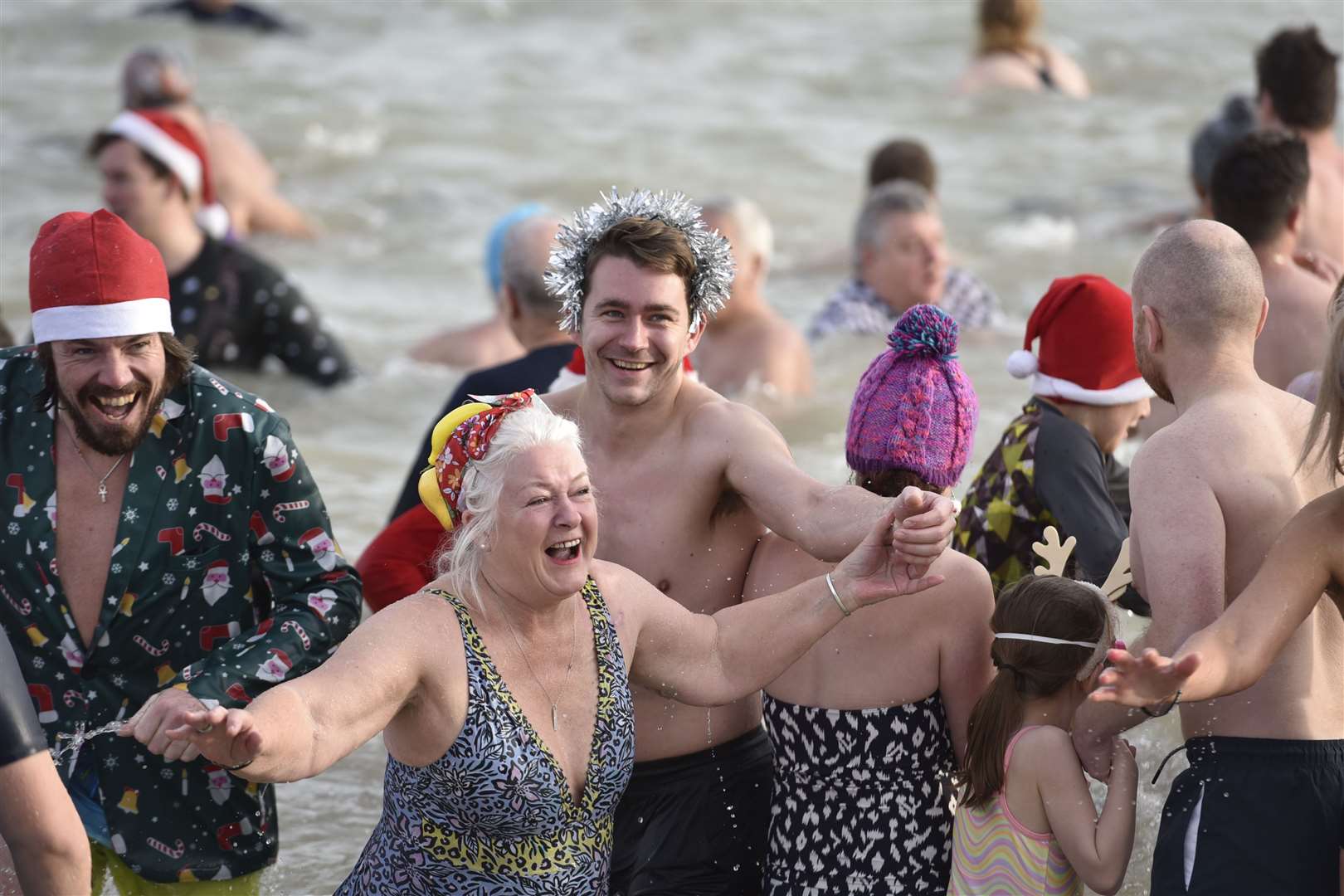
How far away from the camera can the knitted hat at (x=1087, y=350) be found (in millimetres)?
4062

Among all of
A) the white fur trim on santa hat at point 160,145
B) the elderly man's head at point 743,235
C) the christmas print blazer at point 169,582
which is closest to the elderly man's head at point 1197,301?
the christmas print blazer at point 169,582

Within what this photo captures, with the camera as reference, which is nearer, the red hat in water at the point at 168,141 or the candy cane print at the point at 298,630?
the candy cane print at the point at 298,630

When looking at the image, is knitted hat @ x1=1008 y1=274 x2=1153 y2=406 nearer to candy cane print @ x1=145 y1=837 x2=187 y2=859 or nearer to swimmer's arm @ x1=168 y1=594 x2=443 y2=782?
swimmer's arm @ x1=168 y1=594 x2=443 y2=782

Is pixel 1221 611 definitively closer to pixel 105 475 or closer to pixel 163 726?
pixel 163 726

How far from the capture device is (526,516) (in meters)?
3.09

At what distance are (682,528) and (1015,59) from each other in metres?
10.2

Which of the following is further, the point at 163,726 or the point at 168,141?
the point at 168,141

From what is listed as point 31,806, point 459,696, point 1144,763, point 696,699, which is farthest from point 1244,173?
point 31,806

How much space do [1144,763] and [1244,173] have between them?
1783mm

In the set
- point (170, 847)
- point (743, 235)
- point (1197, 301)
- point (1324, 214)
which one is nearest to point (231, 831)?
point (170, 847)

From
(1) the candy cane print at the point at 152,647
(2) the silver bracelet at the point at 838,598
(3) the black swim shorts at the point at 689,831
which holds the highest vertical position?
(2) the silver bracelet at the point at 838,598

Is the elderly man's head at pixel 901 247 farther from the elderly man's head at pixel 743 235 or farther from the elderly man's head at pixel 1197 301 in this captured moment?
the elderly man's head at pixel 1197 301

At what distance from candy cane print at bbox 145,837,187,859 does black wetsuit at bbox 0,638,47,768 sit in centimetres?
91

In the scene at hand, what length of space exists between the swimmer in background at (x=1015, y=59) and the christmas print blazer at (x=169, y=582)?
32.0 ft
